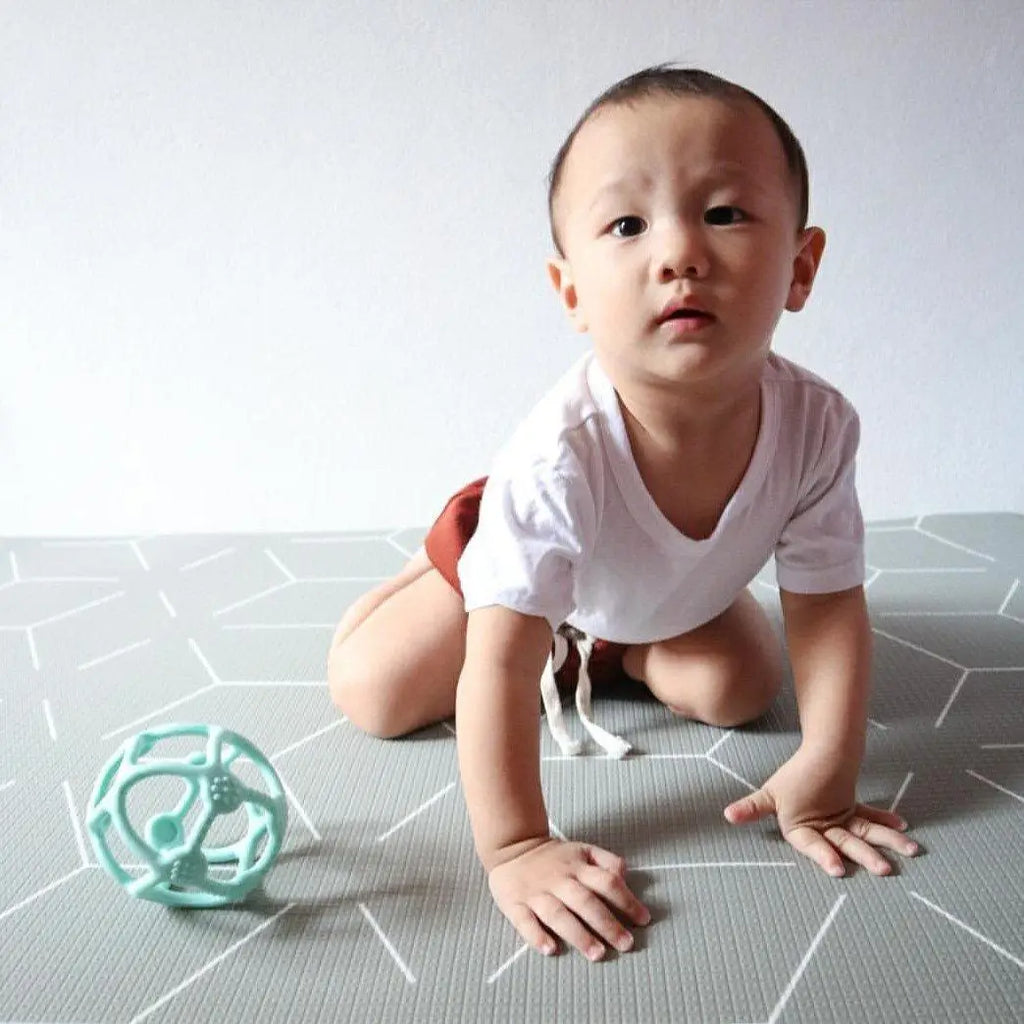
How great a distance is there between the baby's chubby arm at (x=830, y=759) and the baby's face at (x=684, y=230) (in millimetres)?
217

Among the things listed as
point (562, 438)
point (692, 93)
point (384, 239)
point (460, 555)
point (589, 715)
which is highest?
point (692, 93)

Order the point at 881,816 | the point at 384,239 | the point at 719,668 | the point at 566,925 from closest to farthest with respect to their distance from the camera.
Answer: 1. the point at 566,925
2. the point at 881,816
3. the point at 719,668
4. the point at 384,239

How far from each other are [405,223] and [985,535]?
0.86m

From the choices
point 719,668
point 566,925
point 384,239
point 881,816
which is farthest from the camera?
point 384,239

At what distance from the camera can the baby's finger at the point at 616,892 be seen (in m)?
0.59

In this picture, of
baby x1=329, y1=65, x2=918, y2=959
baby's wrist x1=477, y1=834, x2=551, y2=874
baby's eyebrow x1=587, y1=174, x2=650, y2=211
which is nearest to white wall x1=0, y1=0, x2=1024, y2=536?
baby x1=329, y1=65, x2=918, y2=959

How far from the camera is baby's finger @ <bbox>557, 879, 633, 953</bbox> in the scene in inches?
22.6

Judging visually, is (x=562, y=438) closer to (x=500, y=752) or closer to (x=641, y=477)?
(x=641, y=477)

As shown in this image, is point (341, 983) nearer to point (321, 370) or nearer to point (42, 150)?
point (321, 370)

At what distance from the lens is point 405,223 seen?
1360mm

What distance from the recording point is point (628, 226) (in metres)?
0.61

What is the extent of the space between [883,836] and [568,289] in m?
0.41

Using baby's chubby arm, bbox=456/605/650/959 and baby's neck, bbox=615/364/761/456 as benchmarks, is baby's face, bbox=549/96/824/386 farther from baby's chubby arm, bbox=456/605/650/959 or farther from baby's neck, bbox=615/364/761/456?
baby's chubby arm, bbox=456/605/650/959

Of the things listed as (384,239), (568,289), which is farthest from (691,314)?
(384,239)
